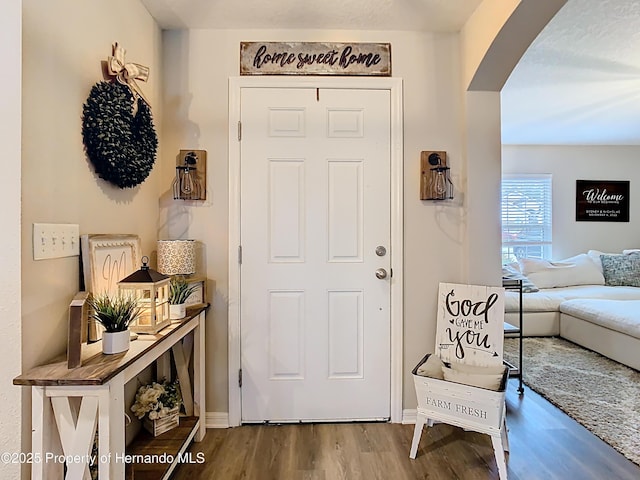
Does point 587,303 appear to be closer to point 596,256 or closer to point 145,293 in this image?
point 596,256

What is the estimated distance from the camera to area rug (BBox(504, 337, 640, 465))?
2.22 m

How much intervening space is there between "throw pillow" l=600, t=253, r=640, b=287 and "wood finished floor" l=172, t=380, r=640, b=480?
351 cm

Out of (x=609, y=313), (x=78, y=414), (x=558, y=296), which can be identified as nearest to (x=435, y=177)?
(x=78, y=414)

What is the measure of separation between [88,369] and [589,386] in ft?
10.7

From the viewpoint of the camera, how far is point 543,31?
2.41 m

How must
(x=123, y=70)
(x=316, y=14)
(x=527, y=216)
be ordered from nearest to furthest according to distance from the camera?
1. (x=123, y=70)
2. (x=316, y=14)
3. (x=527, y=216)

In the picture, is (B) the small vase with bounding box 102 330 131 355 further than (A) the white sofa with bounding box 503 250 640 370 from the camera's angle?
No

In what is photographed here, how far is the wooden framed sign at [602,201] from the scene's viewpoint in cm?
550

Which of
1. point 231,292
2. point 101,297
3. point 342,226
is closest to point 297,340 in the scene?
point 231,292

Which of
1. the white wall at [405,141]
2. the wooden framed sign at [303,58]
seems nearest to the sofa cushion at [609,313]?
the white wall at [405,141]

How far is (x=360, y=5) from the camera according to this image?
2049 millimetres

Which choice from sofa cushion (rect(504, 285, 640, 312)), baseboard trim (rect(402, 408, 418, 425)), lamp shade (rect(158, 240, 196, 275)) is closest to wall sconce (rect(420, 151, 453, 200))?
baseboard trim (rect(402, 408, 418, 425))

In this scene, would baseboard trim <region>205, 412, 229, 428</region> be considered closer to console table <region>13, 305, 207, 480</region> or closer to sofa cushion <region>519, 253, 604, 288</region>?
console table <region>13, 305, 207, 480</region>

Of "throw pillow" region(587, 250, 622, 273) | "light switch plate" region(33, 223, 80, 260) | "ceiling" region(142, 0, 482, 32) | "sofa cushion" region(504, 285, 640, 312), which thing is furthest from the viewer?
"throw pillow" region(587, 250, 622, 273)
